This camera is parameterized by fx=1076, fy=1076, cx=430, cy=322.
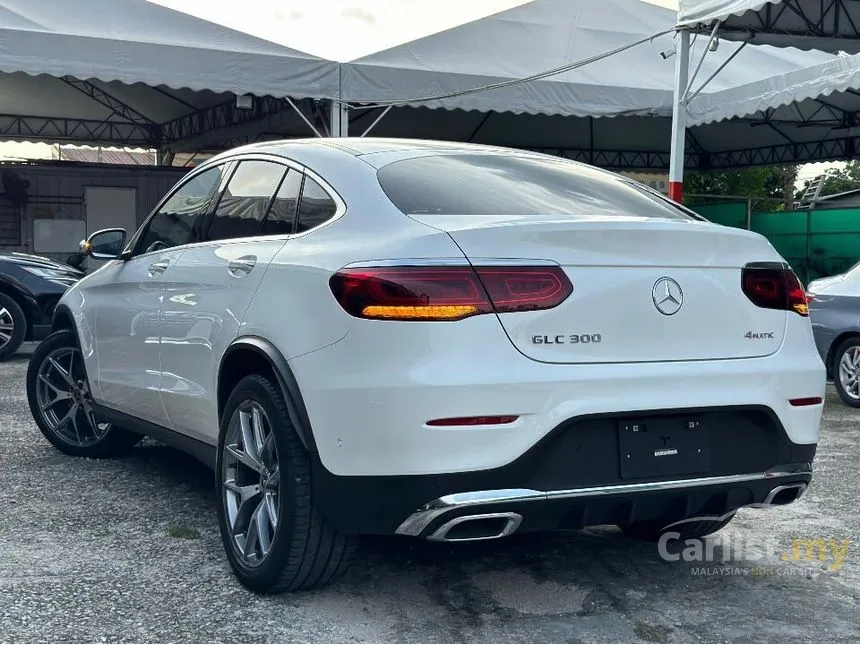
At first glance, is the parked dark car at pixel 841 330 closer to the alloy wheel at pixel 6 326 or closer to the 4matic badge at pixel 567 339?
the 4matic badge at pixel 567 339

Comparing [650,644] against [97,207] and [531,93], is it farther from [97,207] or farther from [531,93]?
[97,207]

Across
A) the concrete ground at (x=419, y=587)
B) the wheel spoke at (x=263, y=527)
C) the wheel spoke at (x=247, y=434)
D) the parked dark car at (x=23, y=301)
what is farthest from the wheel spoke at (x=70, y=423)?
the parked dark car at (x=23, y=301)

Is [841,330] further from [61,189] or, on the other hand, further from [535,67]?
[61,189]

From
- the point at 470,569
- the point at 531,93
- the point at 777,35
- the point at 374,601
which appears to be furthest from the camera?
the point at 531,93

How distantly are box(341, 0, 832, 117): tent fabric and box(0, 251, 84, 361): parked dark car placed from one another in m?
5.71

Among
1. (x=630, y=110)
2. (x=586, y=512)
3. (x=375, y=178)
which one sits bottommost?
(x=586, y=512)

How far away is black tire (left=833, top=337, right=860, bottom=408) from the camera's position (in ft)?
29.5

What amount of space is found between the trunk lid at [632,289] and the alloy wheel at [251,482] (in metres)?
0.93

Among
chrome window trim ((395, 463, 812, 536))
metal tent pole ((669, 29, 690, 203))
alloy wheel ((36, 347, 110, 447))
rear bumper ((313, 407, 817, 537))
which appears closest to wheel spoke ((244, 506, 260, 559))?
rear bumper ((313, 407, 817, 537))

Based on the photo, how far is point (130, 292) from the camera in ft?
16.1

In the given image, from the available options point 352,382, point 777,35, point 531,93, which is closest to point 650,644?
point 352,382

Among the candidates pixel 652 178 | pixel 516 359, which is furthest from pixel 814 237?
pixel 516 359

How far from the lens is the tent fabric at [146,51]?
43.9 feet

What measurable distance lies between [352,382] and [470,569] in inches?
44.3
